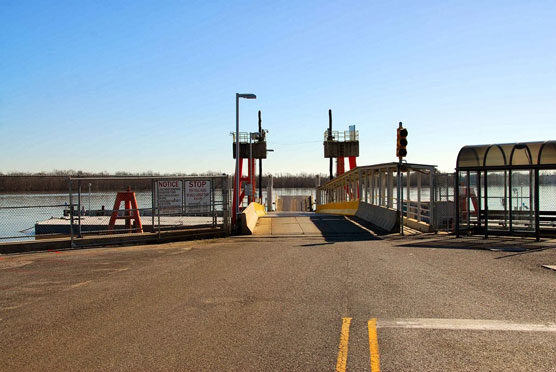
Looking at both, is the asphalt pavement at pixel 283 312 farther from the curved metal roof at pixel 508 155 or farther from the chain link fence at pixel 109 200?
the curved metal roof at pixel 508 155

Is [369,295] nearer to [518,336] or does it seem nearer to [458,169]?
[518,336]

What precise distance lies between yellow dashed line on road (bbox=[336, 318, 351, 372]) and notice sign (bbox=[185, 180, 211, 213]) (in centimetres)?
1093

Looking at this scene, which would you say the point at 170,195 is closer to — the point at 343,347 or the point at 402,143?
the point at 402,143

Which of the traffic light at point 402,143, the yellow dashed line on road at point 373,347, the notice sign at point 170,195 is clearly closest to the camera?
the yellow dashed line on road at point 373,347

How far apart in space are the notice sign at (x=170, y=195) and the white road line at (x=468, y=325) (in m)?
11.0

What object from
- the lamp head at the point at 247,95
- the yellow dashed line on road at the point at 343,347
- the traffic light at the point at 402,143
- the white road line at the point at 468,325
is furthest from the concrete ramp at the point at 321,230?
the yellow dashed line on road at the point at 343,347

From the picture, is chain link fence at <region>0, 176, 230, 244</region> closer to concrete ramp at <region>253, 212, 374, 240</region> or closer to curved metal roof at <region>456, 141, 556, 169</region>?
concrete ramp at <region>253, 212, 374, 240</region>

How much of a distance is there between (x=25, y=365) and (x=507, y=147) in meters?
14.9

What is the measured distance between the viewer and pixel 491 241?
1473cm

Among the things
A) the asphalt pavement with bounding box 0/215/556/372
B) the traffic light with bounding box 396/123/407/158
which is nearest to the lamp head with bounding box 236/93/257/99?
the traffic light with bounding box 396/123/407/158

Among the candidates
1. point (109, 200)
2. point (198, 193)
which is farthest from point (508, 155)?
point (109, 200)

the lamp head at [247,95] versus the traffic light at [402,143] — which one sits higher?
the lamp head at [247,95]

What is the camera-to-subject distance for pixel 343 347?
5.24 meters

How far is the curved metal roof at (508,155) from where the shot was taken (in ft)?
49.1
